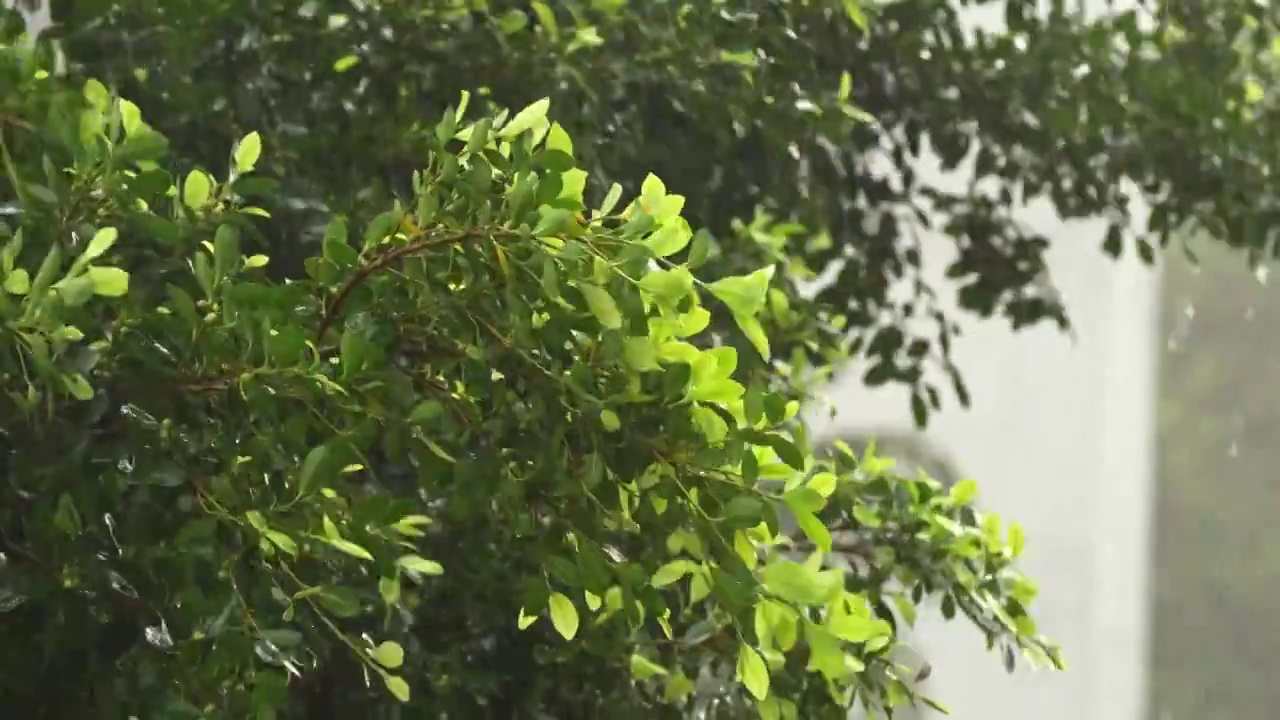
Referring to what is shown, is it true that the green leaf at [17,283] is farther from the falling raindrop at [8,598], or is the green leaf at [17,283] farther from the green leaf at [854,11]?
the green leaf at [854,11]

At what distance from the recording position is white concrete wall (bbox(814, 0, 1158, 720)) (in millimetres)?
2787

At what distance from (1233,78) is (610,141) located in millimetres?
745

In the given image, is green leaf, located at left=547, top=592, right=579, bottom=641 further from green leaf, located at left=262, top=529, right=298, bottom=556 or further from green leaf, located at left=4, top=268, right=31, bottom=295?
green leaf, located at left=4, top=268, right=31, bottom=295

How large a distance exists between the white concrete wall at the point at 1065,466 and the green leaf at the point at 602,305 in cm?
213

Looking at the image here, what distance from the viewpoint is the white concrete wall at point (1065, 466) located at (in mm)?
2787

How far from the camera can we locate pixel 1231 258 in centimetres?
299

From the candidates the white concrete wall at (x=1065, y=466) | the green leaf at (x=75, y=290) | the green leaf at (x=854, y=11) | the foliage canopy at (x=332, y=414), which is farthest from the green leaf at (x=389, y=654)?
the white concrete wall at (x=1065, y=466)

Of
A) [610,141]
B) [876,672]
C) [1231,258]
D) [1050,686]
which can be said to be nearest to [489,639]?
[876,672]

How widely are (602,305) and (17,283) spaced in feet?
0.83

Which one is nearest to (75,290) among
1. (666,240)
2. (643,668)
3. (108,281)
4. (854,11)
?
(108,281)

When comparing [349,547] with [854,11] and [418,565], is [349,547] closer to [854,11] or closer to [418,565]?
[418,565]

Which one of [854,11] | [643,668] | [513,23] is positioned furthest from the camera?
[854,11]

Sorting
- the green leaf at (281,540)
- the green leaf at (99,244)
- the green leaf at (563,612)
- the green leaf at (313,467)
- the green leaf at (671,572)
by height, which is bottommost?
the green leaf at (563,612)

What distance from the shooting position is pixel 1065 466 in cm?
287
